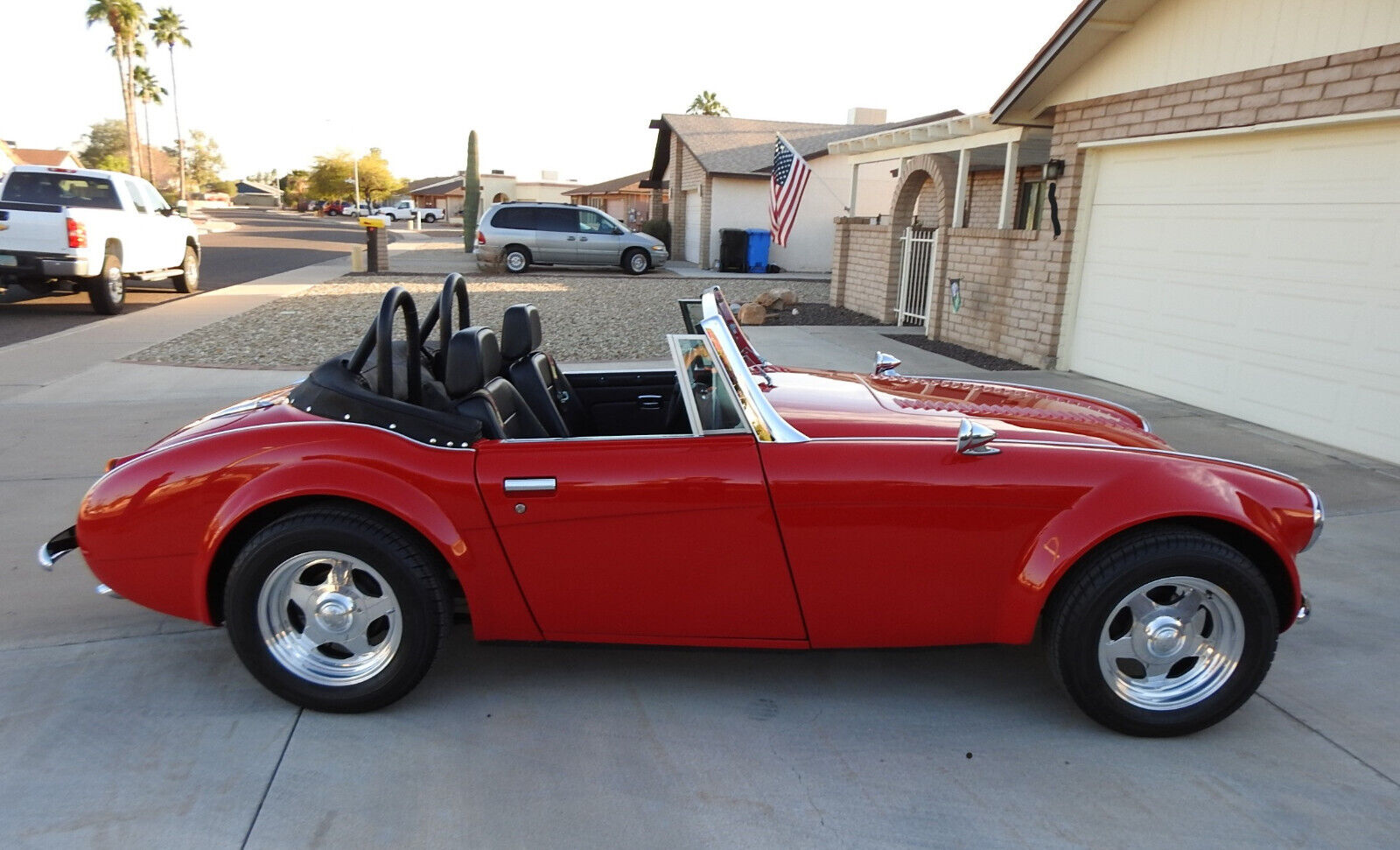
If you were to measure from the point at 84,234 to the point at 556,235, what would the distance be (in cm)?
1176

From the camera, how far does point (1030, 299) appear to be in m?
10.7

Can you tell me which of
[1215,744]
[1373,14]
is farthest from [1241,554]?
[1373,14]

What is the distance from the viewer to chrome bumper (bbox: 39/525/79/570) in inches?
133

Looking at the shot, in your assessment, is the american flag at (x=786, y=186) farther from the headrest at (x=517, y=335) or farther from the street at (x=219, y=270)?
the headrest at (x=517, y=335)

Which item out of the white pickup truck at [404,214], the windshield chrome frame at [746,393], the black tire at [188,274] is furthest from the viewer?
the white pickup truck at [404,214]

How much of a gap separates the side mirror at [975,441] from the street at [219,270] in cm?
1156

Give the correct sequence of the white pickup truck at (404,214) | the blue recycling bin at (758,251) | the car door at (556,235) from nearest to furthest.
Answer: the car door at (556,235) → the blue recycling bin at (758,251) → the white pickup truck at (404,214)

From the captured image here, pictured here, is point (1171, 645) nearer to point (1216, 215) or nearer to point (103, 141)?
point (1216, 215)

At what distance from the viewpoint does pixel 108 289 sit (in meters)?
13.2

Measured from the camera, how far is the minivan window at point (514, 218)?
897 inches

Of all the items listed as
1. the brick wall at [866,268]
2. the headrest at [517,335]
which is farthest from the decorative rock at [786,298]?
the headrest at [517,335]

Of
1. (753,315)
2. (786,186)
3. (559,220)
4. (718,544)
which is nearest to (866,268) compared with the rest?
(786,186)

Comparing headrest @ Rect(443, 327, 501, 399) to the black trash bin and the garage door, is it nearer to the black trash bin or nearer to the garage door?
the garage door

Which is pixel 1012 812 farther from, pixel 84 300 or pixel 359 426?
pixel 84 300
